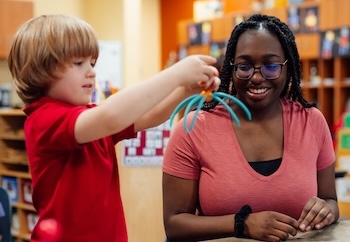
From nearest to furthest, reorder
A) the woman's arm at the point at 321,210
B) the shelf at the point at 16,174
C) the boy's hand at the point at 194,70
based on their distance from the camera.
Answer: the boy's hand at the point at 194,70 < the woman's arm at the point at 321,210 < the shelf at the point at 16,174

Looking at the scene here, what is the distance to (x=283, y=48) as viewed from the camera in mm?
1647

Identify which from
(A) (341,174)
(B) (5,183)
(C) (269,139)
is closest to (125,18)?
(B) (5,183)

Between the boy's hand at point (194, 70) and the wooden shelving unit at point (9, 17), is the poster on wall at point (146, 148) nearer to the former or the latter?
the boy's hand at point (194, 70)

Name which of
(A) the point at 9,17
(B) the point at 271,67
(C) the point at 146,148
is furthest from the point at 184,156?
(A) the point at 9,17

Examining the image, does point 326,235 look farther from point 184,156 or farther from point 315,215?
point 184,156

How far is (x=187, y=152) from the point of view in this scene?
165cm

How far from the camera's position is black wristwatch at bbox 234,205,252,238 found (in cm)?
147

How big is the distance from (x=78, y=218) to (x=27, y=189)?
3.48 m

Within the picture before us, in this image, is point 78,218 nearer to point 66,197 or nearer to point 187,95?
point 66,197

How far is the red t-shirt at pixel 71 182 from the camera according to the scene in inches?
48.3

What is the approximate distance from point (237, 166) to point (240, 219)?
0.19m

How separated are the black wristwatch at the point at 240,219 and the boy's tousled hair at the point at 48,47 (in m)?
0.61

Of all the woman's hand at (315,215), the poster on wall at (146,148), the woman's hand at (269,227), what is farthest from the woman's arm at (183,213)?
the poster on wall at (146,148)

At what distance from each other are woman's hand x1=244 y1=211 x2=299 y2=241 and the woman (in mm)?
50
